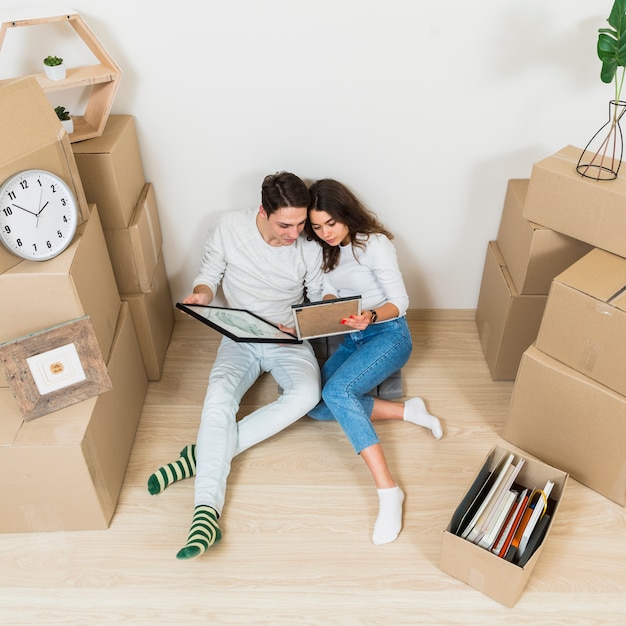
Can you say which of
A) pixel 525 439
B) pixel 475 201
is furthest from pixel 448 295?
pixel 525 439

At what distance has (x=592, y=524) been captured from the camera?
1722 millimetres

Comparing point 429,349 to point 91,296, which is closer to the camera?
point 91,296

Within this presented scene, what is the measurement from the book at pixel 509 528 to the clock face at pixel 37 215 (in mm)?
1268

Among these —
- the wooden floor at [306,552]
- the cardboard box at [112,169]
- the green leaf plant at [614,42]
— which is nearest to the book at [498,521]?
the wooden floor at [306,552]

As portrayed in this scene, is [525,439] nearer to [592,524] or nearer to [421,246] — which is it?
[592,524]

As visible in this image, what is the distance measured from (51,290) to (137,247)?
46 cm

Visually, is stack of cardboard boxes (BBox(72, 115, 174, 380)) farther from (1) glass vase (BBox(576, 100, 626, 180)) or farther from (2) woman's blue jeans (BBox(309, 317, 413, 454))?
(1) glass vase (BBox(576, 100, 626, 180))

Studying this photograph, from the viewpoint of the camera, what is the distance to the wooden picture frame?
1485 mm

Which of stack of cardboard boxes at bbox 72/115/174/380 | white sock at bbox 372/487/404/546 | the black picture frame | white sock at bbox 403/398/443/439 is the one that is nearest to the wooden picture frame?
the black picture frame

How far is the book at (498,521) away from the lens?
1497mm

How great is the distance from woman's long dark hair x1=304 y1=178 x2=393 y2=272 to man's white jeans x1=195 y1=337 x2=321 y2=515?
32 cm

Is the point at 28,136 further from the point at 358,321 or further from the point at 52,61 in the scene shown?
the point at 358,321

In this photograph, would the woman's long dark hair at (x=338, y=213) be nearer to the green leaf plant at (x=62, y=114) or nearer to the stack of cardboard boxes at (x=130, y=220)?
the stack of cardboard boxes at (x=130, y=220)

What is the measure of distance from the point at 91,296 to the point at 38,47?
0.76 meters
